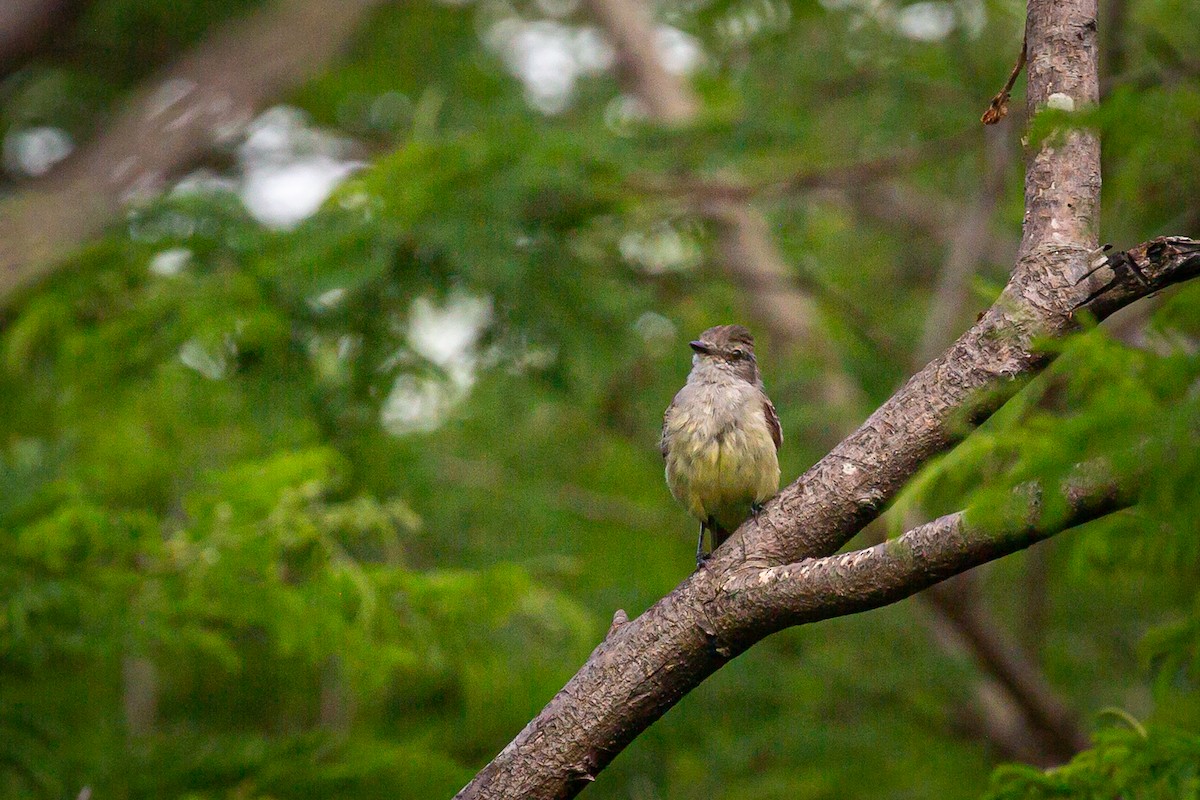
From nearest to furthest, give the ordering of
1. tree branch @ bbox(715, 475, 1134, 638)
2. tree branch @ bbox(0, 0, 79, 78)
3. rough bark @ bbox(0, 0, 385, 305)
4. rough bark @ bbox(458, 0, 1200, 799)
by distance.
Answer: tree branch @ bbox(715, 475, 1134, 638), rough bark @ bbox(458, 0, 1200, 799), rough bark @ bbox(0, 0, 385, 305), tree branch @ bbox(0, 0, 79, 78)

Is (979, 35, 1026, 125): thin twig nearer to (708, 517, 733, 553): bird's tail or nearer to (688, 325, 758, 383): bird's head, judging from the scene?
(688, 325, 758, 383): bird's head

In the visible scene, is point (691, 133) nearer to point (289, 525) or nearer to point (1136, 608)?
point (289, 525)

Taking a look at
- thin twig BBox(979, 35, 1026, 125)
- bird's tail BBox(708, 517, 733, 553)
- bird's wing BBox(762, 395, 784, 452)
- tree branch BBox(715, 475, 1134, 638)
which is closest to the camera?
tree branch BBox(715, 475, 1134, 638)

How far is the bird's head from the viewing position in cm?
496

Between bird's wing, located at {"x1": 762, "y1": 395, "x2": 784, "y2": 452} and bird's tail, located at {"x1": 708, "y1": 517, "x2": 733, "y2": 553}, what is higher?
bird's wing, located at {"x1": 762, "y1": 395, "x2": 784, "y2": 452}

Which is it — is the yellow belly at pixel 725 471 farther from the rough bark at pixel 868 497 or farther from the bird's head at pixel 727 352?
the rough bark at pixel 868 497

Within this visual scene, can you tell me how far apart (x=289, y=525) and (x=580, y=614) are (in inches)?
57.9

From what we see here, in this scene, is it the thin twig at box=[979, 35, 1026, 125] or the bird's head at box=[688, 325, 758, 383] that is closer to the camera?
the thin twig at box=[979, 35, 1026, 125]

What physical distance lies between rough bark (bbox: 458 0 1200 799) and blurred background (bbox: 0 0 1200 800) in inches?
8.9

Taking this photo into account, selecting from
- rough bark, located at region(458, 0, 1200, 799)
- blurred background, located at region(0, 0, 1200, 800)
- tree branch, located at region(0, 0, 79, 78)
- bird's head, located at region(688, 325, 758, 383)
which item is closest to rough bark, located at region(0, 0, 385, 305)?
blurred background, located at region(0, 0, 1200, 800)

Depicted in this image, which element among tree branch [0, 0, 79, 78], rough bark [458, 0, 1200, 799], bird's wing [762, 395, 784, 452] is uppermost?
tree branch [0, 0, 79, 78]

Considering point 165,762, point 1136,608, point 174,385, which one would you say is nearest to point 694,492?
point 165,762

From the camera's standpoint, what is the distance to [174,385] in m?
5.74

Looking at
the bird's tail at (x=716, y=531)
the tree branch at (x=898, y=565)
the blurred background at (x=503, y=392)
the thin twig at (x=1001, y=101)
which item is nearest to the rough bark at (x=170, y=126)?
the blurred background at (x=503, y=392)
